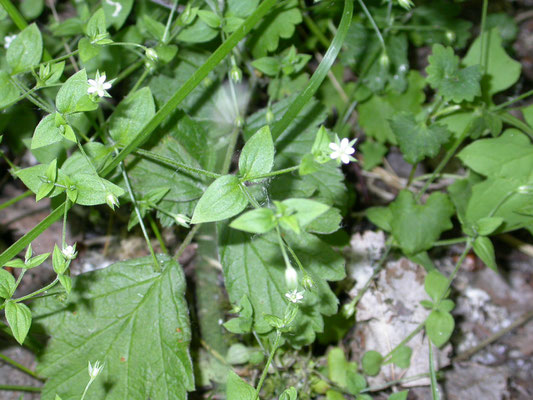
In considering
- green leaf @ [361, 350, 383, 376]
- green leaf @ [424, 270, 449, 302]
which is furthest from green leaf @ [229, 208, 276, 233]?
green leaf @ [361, 350, 383, 376]

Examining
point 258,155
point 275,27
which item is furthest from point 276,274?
point 275,27

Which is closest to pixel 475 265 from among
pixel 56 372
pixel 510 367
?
pixel 510 367

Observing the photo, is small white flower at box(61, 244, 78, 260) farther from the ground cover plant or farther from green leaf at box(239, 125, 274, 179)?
green leaf at box(239, 125, 274, 179)

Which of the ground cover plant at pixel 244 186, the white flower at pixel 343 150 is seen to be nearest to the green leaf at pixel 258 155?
the ground cover plant at pixel 244 186

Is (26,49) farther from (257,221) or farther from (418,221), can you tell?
(418,221)

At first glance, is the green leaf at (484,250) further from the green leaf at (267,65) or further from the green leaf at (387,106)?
the green leaf at (267,65)
